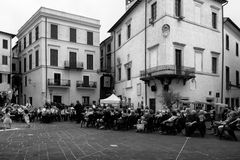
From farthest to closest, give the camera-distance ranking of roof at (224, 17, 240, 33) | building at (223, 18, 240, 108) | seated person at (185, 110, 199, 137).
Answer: building at (223, 18, 240, 108) → roof at (224, 17, 240, 33) → seated person at (185, 110, 199, 137)

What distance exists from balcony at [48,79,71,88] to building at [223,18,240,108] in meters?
18.0

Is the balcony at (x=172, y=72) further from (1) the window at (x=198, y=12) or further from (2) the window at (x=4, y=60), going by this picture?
(2) the window at (x=4, y=60)

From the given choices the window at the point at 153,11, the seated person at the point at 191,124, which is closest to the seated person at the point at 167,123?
the seated person at the point at 191,124

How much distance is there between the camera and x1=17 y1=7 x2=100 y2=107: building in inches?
1291

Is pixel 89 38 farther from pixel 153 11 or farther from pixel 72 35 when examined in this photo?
pixel 153 11

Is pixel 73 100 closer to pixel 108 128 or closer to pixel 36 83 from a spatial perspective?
pixel 36 83

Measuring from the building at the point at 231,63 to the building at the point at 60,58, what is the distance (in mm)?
16220

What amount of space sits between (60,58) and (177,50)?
16.0 m

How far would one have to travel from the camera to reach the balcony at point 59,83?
32.3 m

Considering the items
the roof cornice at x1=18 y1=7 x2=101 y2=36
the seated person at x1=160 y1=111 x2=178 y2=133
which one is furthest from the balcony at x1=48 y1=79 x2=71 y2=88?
the seated person at x1=160 y1=111 x2=178 y2=133

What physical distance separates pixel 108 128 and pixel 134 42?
15157 mm

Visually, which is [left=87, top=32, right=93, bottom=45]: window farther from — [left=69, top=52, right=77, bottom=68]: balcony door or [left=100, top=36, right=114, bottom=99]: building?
[left=100, top=36, right=114, bottom=99]: building

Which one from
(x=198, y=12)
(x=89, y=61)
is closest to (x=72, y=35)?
(x=89, y=61)

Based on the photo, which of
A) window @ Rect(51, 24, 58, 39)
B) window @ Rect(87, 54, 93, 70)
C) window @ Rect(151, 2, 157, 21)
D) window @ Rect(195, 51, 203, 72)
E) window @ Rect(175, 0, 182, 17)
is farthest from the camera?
window @ Rect(87, 54, 93, 70)
